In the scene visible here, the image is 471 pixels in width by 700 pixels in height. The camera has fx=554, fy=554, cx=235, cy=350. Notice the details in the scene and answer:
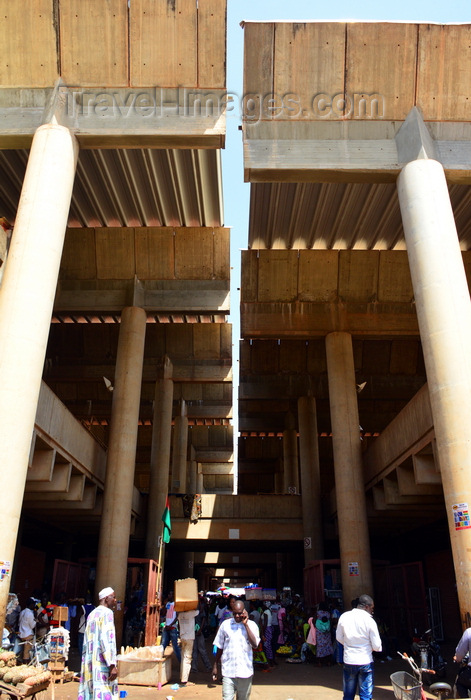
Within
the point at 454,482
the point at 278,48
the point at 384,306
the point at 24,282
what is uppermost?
the point at 278,48

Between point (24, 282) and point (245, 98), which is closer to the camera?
point (24, 282)

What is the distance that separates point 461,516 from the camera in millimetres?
10031

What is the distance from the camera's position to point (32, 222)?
11523 millimetres

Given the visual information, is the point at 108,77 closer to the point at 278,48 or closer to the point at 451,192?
the point at 278,48

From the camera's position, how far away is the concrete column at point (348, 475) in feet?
58.0

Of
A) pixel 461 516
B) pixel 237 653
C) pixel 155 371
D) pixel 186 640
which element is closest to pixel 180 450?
pixel 155 371

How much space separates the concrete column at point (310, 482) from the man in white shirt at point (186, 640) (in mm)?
13637

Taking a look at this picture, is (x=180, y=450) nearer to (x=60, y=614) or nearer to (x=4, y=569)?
(x=60, y=614)

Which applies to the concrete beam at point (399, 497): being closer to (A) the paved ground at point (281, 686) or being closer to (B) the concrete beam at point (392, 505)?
(B) the concrete beam at point (392, 505)

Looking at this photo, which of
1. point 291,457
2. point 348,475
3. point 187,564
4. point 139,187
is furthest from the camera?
point 187,564

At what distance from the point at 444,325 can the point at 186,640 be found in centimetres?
827

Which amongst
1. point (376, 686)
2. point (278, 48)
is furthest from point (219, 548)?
point (278, 48)

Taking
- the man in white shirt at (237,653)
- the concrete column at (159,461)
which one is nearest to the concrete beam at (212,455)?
the concrete column at (159,461)

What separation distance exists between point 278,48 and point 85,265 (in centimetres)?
1079
